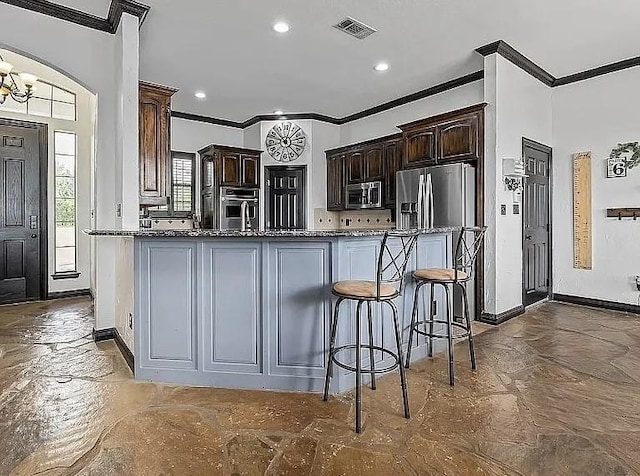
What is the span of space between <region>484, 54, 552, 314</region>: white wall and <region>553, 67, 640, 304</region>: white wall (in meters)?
0.91

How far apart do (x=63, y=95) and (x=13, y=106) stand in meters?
0.67

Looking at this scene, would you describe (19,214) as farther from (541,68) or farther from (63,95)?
(541,68)

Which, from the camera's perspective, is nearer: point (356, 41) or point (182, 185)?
point (356, 41)

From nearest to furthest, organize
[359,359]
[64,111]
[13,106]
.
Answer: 1. [359,359]
2. [13,106]
3. [64,111]

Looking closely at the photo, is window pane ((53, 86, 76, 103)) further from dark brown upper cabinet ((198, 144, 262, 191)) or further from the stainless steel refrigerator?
the stainless steel refrigerator

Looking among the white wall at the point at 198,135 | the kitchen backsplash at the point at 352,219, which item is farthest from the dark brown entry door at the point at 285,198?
the white wall at the point at 198,135

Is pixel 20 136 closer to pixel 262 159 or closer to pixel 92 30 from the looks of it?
pixel 92 30

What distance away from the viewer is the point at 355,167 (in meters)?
6.74

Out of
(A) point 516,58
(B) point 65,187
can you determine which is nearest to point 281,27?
(A) point 516,58

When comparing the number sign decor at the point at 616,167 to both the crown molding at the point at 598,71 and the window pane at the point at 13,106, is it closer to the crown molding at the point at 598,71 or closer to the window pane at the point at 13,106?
the crown molding at the point at 598,71

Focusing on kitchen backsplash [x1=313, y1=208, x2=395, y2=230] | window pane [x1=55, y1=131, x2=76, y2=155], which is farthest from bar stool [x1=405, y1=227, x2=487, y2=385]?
window pane [x1=55, y1=131, x2=76, y2=155]

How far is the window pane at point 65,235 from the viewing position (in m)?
5.88

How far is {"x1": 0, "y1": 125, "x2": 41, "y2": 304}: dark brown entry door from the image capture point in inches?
213

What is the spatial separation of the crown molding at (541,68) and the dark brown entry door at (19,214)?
19.3 ft
